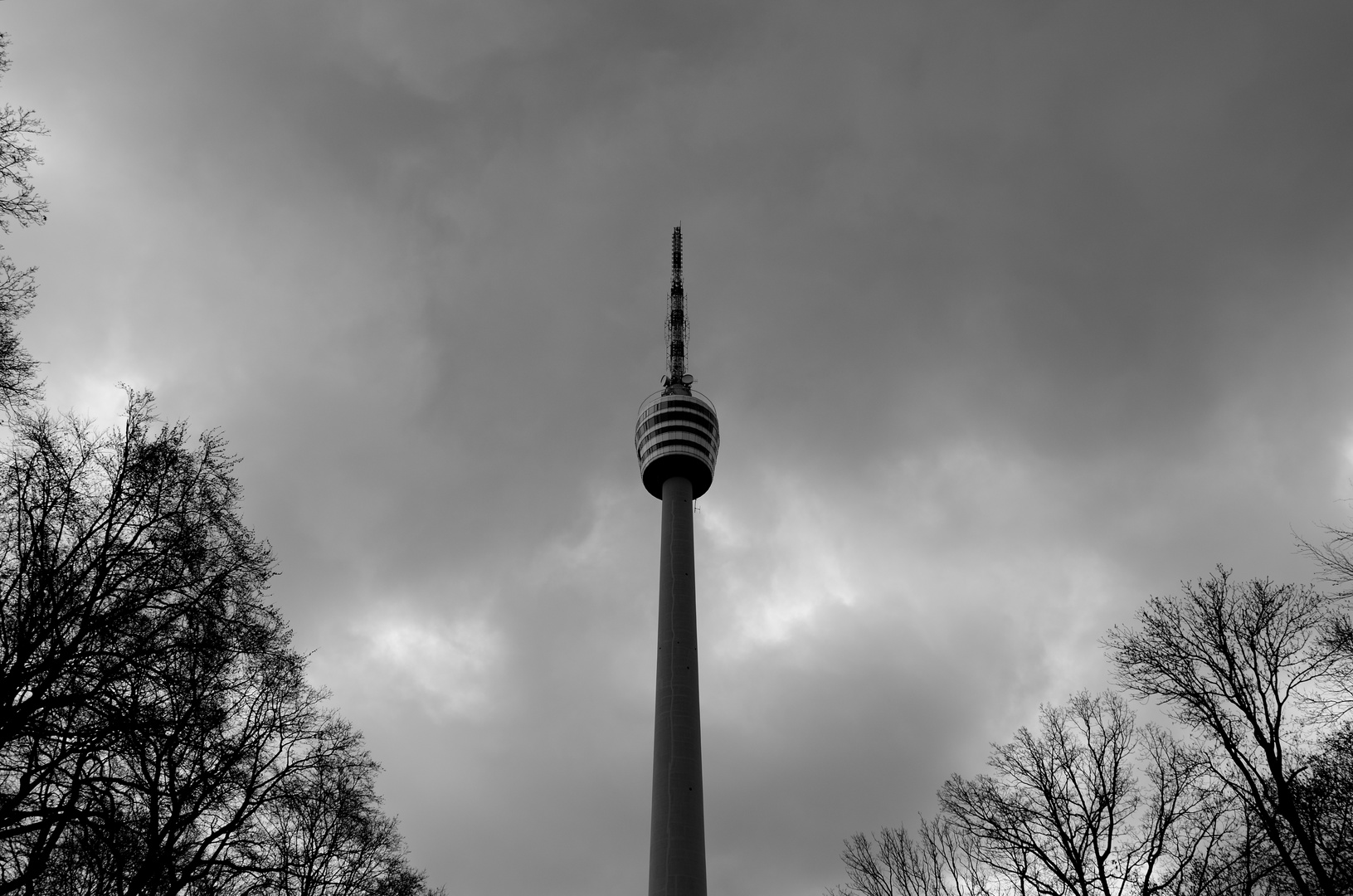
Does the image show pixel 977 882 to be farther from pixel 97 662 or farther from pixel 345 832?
pixel 97 662

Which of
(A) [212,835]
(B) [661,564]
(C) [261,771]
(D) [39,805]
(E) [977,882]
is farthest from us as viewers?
(B) [661,564]

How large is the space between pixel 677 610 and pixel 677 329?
115 feet

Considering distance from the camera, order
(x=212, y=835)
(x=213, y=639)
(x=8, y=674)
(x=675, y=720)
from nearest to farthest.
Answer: (x=8, y=674)
(x=213, y=639)
(x=212, y=835)
(x=675, y=720)

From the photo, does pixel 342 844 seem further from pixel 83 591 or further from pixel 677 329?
pixel 677 329

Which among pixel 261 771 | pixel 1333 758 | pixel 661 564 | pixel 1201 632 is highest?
pixel 661 564

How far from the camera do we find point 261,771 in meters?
21.0

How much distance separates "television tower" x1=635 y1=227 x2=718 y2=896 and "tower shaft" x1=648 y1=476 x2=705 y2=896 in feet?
0.19

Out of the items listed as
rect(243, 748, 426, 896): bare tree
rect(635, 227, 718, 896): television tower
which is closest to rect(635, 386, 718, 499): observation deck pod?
rect(635, 227, 718, 896): television tower

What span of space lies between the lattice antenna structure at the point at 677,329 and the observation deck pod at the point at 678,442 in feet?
13.4

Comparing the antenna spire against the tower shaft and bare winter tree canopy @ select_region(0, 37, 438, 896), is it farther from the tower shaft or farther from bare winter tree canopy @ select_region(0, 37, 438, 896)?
bare winter tree canopy @ select_region(0, 37, 438, 896)

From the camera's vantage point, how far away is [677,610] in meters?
71.8

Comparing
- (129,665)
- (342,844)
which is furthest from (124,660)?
(342,844)

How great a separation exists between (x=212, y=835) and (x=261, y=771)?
189 cm

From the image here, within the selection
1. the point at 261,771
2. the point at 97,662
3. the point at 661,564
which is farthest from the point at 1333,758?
the point at 661,564
